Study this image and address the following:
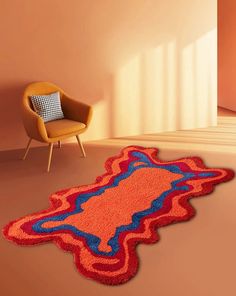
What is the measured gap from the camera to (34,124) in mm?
4293

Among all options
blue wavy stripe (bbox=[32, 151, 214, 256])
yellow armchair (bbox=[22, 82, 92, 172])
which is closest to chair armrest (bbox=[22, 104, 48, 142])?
yellow armchair (bbox=[22, 82, 92, 172])

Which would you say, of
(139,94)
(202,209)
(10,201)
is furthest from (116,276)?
(139,94)

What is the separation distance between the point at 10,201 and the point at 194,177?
1.71m

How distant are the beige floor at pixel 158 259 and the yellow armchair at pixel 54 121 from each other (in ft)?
1.96

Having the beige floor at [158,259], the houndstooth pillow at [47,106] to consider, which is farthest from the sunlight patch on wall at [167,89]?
the beige floor at [158,259]

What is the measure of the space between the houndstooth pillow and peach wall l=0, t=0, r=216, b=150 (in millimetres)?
390

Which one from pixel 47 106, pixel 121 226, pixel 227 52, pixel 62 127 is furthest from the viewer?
pixel 227 52

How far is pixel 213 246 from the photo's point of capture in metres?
→ 2.81

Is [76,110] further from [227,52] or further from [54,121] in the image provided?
[227,52]

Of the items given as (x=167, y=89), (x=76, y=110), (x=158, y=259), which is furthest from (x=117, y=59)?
(x=158, y=259)

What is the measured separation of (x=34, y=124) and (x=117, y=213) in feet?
4.92

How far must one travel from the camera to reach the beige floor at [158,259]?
240cm

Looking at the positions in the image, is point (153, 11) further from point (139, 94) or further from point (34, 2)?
point (34, 2)

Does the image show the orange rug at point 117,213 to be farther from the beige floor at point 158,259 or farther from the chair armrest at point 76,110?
the chair armrest at point 76,110
